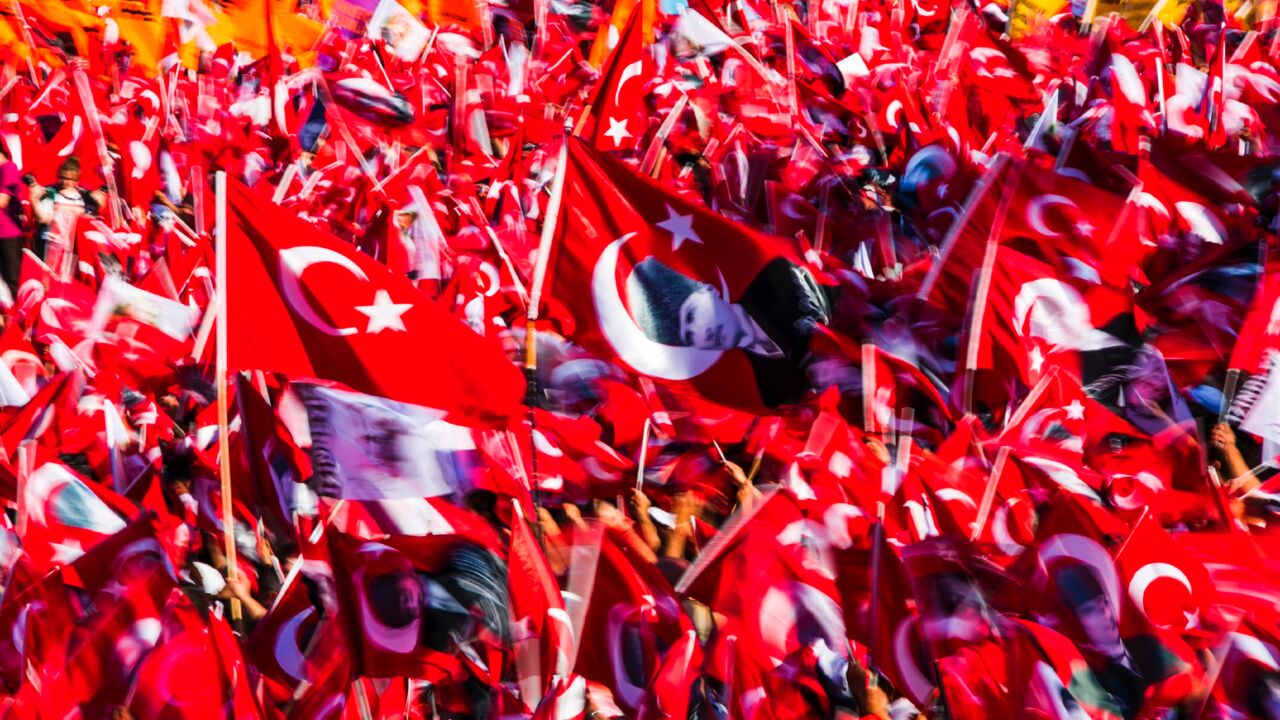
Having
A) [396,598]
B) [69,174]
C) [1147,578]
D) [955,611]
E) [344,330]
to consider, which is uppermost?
[344,330]

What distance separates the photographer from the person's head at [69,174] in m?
12.1

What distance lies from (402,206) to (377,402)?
3910 mm

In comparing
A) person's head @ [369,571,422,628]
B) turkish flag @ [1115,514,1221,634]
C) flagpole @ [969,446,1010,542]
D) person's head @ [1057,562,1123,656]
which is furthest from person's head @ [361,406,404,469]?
turkish flag @ [1115,514,1221,634]

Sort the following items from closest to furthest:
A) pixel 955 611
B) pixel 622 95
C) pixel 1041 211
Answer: pixel 955 611
pixel 1041 211
pixel 622 95

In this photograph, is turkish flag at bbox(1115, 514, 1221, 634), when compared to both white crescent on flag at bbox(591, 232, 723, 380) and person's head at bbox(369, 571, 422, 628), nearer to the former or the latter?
white crescent on flag at bbox(591, 232, 723, 380)

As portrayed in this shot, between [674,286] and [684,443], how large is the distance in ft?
4.78

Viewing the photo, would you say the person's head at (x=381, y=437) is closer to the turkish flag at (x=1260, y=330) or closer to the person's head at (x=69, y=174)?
the turkish flag at (x=1260, y=330)

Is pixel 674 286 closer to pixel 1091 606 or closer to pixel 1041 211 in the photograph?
pixel 1091 606

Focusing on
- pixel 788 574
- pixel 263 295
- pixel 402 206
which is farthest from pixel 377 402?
pixel 402 206

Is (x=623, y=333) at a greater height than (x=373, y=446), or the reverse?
(x=623, y=333)

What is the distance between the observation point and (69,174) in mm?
12117

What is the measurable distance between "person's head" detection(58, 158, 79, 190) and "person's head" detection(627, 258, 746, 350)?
6.62 metres

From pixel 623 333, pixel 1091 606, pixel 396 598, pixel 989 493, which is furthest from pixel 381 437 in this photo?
pixel 1091 606

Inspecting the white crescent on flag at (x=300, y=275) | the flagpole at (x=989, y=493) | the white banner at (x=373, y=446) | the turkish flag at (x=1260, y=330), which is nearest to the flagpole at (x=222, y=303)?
the white crescent on flag at (x=300, y=275)
